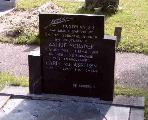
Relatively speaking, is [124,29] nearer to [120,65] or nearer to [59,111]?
[120,65]

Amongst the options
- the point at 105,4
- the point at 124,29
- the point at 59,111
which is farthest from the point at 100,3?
the point at 59,111

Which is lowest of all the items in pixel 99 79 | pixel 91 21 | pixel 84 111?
pixel 84 111

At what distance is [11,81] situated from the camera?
6977 millimetres

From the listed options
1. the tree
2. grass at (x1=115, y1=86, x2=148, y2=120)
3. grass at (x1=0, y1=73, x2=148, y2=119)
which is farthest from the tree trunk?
grass at (x1=115, y1=86, x2=148, y2=120)

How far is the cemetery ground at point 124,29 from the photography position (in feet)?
22.8

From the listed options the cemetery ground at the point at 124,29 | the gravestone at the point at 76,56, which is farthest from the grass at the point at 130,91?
the gravestone at the point at 76,56

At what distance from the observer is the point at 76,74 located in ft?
20.5

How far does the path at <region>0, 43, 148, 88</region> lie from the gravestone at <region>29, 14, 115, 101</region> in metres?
0.99

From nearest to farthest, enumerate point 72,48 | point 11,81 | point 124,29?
point 72,48, point 11,81, point 124,29

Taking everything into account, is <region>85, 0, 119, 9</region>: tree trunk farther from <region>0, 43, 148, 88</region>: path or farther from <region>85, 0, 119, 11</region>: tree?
<region>0, 43, 148, 88</region>: path

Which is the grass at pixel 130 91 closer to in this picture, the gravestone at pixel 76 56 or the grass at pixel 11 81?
Result: the gravestone at pixel 76 56

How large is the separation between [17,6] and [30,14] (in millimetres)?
1333

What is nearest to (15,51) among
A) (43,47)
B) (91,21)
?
(43,47)

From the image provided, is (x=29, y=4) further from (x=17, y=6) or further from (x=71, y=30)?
(x=71, y=30)
